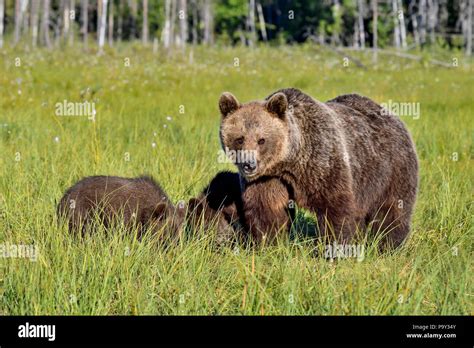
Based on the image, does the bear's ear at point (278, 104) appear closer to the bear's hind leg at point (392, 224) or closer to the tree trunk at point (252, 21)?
the bear's hind leg at point (392, 224)

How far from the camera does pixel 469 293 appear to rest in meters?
4.28

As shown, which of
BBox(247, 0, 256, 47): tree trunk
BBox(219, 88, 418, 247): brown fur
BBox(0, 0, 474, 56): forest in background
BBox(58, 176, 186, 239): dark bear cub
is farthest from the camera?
BBox(247, 0, 256, 47): tree trunk

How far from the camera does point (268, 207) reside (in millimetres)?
5496

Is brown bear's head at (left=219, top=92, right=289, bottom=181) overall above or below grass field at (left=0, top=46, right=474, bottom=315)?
above

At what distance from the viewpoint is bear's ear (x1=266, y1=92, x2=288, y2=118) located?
5258 mm

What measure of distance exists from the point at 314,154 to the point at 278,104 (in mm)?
454

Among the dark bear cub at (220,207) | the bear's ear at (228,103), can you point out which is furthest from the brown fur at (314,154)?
the dark bear cub at (220,207)

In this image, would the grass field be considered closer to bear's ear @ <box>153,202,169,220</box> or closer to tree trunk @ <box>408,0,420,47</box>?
bear's ear @ <box>153,202,169,220</box>

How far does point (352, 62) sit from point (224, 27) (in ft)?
98.5

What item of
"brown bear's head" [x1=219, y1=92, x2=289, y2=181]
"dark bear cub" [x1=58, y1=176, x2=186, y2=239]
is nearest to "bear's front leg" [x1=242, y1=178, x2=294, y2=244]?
"brown bear's head" [x1=219, y1=92, x2=289, y2=181]
